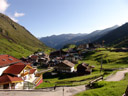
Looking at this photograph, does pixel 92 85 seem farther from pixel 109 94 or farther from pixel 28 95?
pixel 28 95

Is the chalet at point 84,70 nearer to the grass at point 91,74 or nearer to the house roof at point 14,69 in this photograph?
the grass at point 91,74

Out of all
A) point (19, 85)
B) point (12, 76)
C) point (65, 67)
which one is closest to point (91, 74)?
point (65, 67)

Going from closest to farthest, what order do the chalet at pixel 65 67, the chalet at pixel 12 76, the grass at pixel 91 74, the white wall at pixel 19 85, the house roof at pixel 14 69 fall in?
the chalet at pixel 12 76
the white wall at pixel 19 85
the house roof at pixel 14 69
the grass at pixel 91 74
the chalet at pixel 65 67

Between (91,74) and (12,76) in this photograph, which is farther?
(91,74)

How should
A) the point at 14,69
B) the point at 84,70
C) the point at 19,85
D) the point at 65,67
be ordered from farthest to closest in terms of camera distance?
the point at 65,67 → the point at 84,70 → the point at 14,69 → the point at 19,85

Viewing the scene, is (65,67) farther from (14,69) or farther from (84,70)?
(14,69)

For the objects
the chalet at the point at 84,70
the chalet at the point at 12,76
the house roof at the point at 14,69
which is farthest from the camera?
the chalet at the point at 84,70

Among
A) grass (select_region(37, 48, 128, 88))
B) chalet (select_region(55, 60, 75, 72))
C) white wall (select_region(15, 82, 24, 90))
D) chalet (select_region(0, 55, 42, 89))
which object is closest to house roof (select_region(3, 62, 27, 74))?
chalet (select_region(0, 55, 42, 89))

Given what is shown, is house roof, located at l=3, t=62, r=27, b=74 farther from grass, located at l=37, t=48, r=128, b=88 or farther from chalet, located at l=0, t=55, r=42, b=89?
grass, located at l=37, t=48, r=128, b=88

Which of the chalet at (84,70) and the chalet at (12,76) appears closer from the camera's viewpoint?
the chalet at (12,76)

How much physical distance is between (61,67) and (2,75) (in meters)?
37.6

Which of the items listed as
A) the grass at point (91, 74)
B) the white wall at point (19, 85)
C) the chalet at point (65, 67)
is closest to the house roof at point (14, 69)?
the white wall at point (19, 85)

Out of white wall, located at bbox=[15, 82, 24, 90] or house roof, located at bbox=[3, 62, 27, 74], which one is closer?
white wall, located at bbox=[15, 82, 24, 90]

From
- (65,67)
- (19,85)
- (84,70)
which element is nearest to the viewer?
(19,85)
